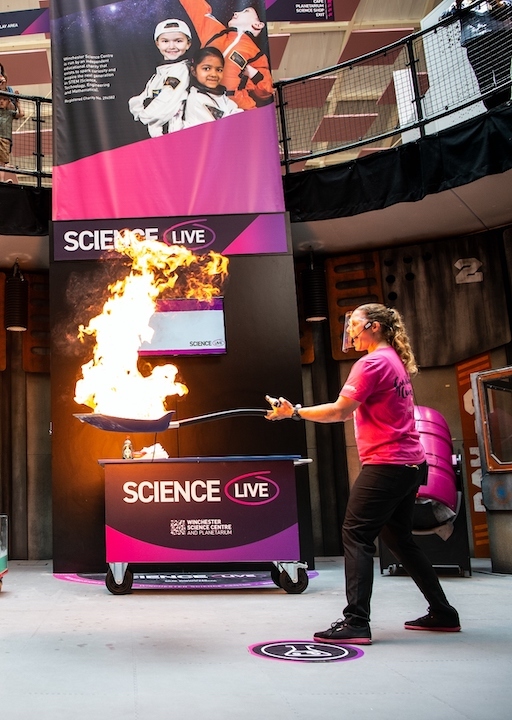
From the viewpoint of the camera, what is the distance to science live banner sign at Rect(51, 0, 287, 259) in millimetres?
7059

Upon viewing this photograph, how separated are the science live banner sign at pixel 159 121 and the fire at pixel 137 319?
305mm

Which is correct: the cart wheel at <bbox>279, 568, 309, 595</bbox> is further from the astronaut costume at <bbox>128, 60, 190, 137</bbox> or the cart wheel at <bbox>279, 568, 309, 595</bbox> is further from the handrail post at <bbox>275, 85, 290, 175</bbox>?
the handrail post at <bbox>275, 85, 290, 175</bbox>

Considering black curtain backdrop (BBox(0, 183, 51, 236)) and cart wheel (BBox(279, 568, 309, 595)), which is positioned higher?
black curtain backdrop (BBox(0, 183, 51, 236))

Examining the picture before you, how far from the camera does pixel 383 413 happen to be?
3434mm

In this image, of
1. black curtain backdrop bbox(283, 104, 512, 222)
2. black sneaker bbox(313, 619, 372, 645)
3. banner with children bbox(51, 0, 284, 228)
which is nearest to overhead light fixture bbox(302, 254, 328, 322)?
black curtain backdrop bbox(283, 104, 512, 222)

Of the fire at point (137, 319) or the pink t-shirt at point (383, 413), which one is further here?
the fire at point (137, 319)

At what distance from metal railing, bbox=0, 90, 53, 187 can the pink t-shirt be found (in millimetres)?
5877

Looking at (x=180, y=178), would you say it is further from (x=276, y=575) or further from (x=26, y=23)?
(x=276, y=575)

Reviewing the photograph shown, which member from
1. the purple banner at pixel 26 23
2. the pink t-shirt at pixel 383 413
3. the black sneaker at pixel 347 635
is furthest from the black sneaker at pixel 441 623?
the purple banner at pixel 26 23

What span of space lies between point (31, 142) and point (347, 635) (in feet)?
28.8

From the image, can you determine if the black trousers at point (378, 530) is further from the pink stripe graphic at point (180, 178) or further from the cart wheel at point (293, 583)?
the pink stripe graphic at point (180, 178)

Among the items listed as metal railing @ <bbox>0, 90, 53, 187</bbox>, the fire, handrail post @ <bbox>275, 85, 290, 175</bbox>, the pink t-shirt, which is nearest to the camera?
the pink t-shirt

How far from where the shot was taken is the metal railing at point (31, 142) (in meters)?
8.19

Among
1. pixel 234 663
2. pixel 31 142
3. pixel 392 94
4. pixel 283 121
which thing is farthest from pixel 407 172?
pixel 234 663
